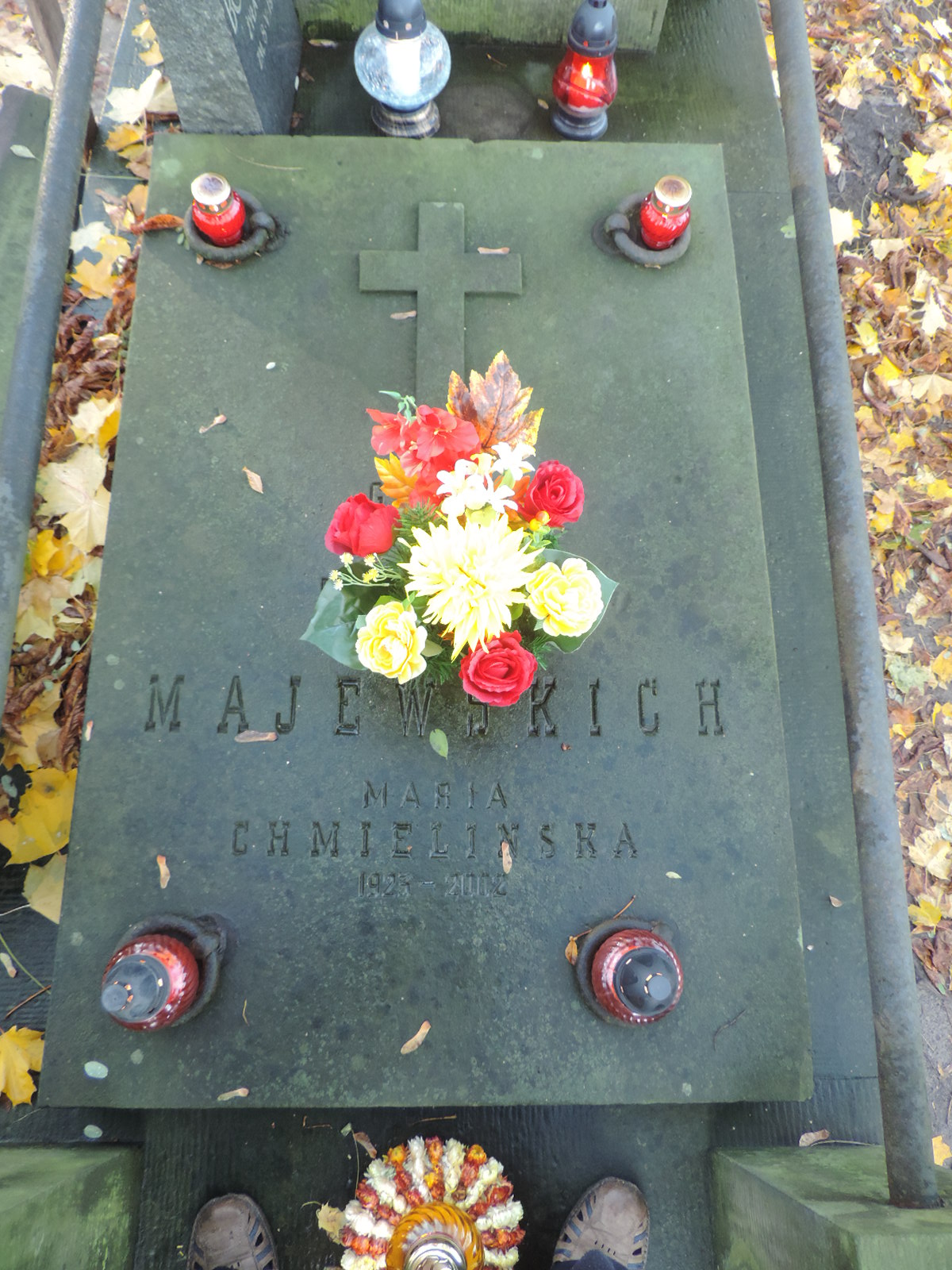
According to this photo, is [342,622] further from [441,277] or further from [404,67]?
[404,67]

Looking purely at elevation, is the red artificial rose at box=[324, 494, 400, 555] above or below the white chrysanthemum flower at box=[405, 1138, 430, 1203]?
above

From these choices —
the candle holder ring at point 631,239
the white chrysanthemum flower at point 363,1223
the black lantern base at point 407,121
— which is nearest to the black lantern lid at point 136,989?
the white chrysanthemum flower at point 363,1223

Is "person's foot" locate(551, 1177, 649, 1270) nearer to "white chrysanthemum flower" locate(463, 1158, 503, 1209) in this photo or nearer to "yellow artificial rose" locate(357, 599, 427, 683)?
"white chrysanthemum flower" locate(463, 1158, 503, 1209)

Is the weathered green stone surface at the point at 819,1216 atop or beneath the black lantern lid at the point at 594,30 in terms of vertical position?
beneath

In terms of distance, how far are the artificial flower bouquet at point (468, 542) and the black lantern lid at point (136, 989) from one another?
3.05 ft

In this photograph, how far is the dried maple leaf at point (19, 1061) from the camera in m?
2.18

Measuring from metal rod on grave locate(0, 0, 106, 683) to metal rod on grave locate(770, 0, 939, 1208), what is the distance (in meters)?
1.95

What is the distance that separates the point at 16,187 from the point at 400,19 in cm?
166

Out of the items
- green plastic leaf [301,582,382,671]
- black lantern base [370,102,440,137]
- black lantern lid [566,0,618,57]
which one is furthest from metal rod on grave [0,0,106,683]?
black lantern lid [566,0,618,57]

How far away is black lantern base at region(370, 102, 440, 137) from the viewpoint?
2.68m

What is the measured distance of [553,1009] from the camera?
1.94m

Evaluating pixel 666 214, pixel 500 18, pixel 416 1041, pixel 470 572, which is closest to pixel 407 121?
pixel 500 18

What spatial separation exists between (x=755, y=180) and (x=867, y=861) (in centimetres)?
261

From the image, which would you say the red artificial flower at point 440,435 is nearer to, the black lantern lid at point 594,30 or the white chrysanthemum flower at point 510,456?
the white chrysanthemum flower at point 510,456
